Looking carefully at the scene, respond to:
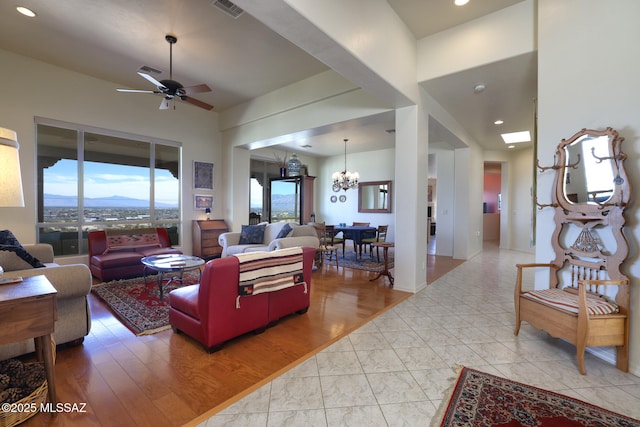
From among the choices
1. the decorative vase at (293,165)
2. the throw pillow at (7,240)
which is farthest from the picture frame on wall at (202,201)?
the throw pillow at (7,240)

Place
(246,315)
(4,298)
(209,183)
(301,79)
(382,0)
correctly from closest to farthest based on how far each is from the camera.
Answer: (4,298), (246,315), (382,0), (301,79), (209,183)

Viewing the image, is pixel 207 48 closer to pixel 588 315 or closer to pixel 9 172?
pixel 9 172

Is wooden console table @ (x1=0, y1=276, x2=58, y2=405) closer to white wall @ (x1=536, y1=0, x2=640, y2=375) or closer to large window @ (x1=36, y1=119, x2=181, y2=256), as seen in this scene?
white wall @ (x1=536, y1=0, x2=640, y2=375)

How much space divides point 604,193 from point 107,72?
6944mm

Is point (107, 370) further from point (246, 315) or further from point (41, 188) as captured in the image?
point (41, 188)

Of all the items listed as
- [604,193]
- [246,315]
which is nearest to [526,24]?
[604,193]

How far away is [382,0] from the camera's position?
306 centimetres

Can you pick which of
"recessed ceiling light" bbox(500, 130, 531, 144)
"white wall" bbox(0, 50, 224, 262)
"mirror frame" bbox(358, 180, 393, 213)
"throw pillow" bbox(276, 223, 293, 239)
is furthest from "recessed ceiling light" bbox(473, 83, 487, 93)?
"white wall" bbox(0, 50, 224, 262)

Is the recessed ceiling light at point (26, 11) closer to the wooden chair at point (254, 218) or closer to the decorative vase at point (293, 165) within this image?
the decorative vase at point (293, 165)

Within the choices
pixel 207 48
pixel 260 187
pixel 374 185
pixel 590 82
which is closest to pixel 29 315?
pixel 207 48

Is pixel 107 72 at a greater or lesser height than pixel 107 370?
greater

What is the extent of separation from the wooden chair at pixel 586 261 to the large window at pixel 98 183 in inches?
256

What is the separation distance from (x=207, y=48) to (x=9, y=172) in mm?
3414

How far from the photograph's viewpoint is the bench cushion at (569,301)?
211cm
